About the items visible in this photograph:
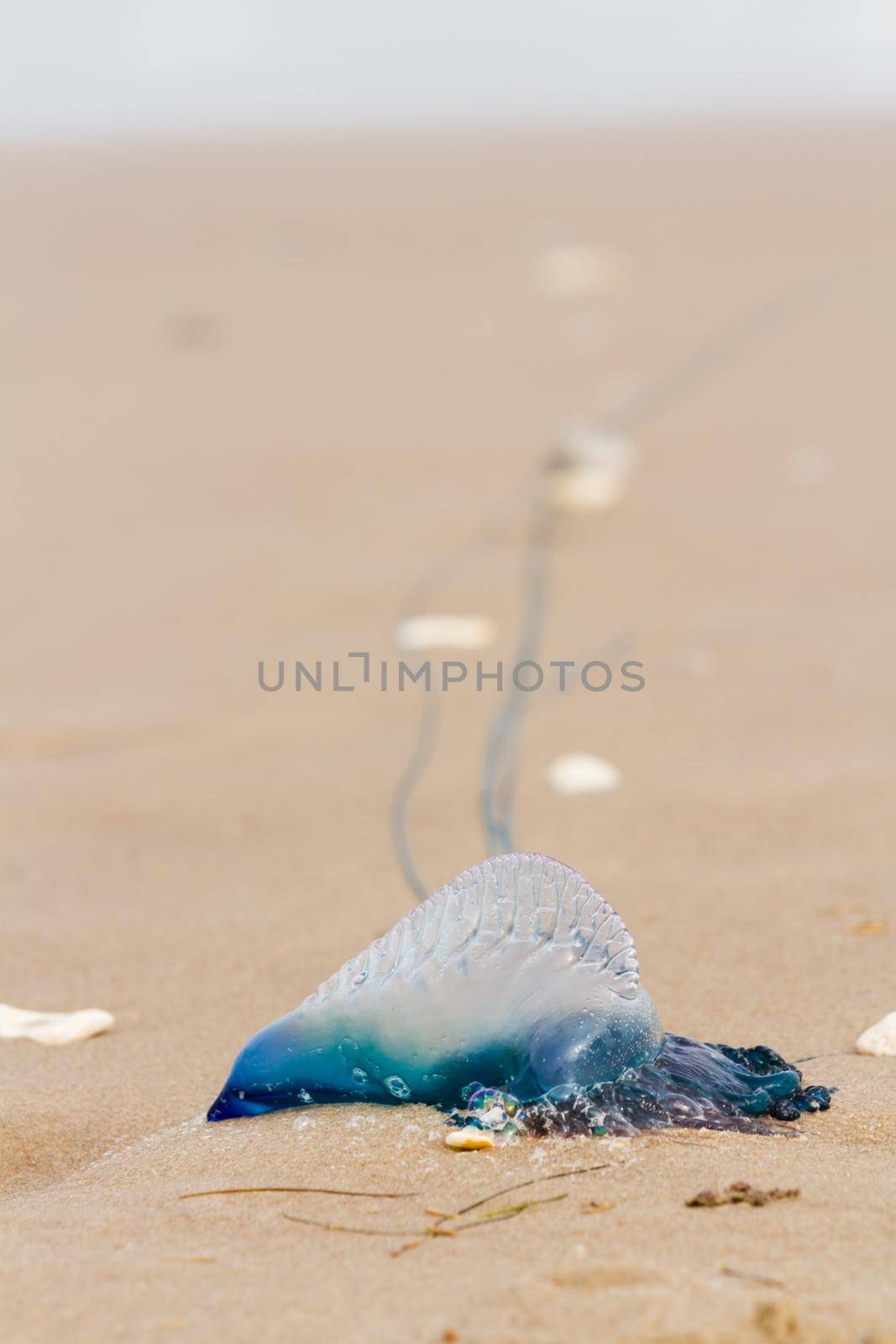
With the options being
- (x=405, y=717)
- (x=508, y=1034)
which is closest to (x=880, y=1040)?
(x=508, y=1034)

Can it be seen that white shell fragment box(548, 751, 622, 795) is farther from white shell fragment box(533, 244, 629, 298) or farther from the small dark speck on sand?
white shell fragment box(533, 244, 629, 298)

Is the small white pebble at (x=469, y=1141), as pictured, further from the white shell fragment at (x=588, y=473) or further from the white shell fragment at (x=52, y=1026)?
the white shell fragment at (x=588, y=473)

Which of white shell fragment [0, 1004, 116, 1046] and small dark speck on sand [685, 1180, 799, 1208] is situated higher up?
white shell fragment [0, 1004, 116, 1046]

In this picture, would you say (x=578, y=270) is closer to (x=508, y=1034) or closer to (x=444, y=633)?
(x=444, y=633)

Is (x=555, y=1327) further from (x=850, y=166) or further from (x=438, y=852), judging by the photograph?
(x=850, y=166)

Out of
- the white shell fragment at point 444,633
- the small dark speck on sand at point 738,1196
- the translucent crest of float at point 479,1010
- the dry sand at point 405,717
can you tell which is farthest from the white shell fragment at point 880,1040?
the white shell fragment at point 444,633

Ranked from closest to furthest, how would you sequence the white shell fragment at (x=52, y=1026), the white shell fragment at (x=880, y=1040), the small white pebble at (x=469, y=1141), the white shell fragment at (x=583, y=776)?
the small white pebble at (x=469, y=1141)
the white shell fragment at (x=880, y=1040)
the white shell fragment at (x=52, y=1026)
the white shell fragment at (x=583, y=776)

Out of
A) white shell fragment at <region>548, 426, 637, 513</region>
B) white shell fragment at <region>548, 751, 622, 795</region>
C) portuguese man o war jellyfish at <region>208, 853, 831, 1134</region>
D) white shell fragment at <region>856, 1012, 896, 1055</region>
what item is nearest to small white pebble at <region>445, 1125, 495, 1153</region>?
portuguese man o war jellyfish at <region>208, 853, 831, 1134</region>
